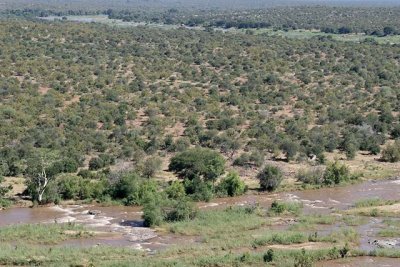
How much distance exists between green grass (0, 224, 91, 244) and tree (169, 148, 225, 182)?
30.4 feet

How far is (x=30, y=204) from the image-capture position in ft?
121

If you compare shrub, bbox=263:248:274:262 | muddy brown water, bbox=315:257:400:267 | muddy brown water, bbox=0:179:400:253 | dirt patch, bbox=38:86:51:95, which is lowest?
muddy brown water, bbox=0:179:400:253

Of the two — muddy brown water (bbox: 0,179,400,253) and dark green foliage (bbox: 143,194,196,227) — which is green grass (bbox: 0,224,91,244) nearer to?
muddy brown water (bbox: 0,179,400,253)

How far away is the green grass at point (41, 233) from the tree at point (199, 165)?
927 centimetres

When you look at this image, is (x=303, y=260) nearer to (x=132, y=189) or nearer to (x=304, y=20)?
(x=132, y=189)

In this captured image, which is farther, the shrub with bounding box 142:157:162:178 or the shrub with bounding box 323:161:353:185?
the shrub with bounding box 142:157:162:178

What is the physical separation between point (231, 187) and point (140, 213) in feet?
17.3

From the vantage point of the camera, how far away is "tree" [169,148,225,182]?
40125mm

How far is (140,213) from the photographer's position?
35.8 metres

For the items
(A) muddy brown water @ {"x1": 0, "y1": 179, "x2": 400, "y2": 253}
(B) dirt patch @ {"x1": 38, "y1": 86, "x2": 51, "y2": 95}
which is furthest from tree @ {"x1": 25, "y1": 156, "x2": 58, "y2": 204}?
(B) dirt patch @ {"x1": 38, "y1": 86, "x2": 51, "y2": 95}

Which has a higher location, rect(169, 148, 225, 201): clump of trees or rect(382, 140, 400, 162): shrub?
rect(169, 148, 225, 201): clump of trees

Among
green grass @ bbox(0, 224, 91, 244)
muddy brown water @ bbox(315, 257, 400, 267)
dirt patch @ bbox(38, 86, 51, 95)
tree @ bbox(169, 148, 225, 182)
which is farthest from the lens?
dirt patch @ bbox(38, 86, 51, 95)

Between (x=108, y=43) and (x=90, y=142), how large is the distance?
43273 mm

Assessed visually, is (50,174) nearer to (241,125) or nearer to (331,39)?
(241,125)
